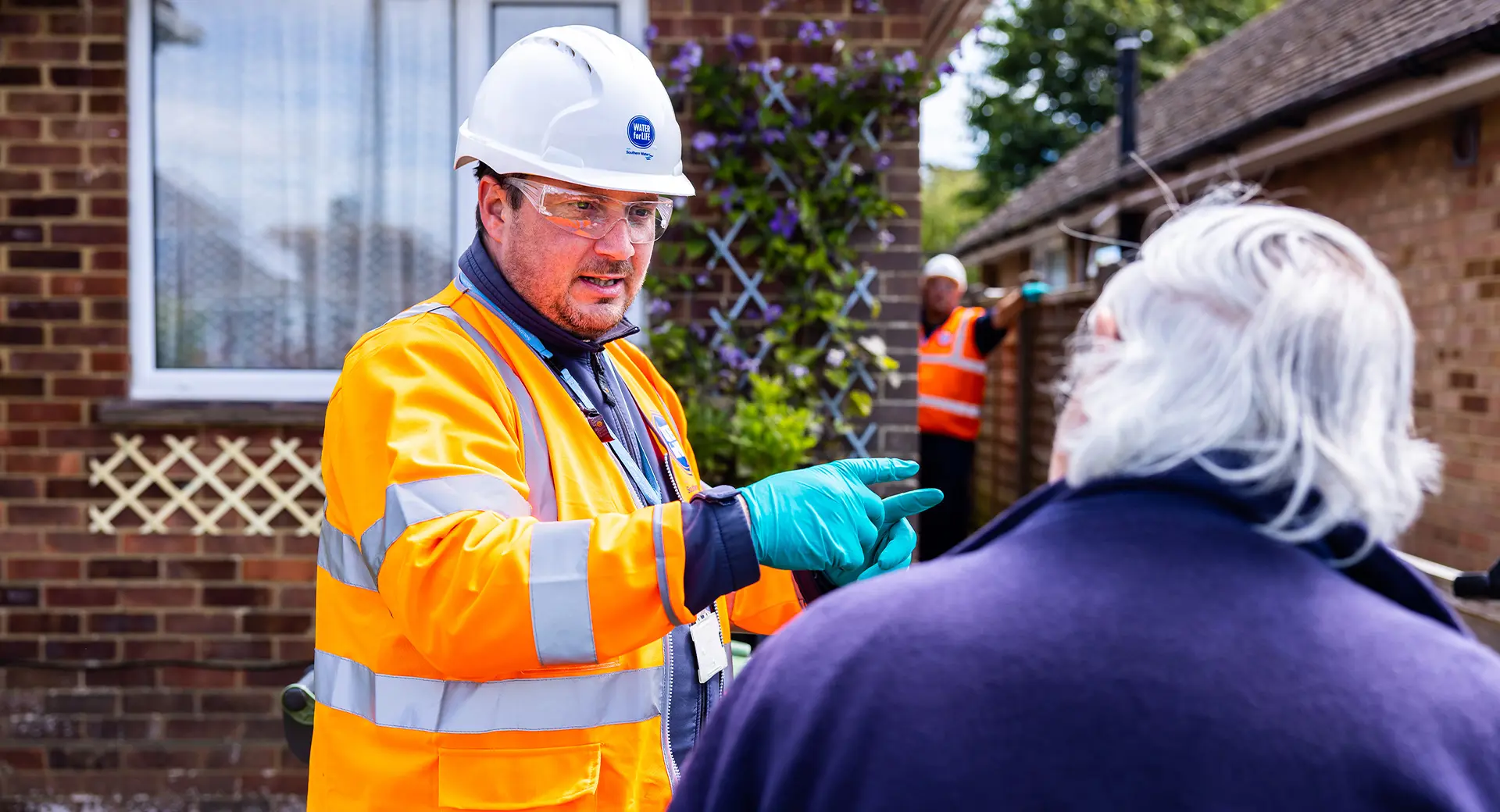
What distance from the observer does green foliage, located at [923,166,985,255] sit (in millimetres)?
37969

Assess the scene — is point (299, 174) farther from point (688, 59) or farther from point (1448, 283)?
point (1448, 283)

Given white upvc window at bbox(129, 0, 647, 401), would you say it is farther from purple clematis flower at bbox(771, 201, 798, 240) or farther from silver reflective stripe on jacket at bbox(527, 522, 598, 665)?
silver reflective stripe on jacket at bbox(527, 522, 598, 665)

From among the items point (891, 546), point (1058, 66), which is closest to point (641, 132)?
point (891, 546)

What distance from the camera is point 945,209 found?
163 ft

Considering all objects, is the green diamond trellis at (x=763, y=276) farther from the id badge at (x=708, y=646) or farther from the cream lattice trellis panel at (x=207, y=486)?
the id badge at (x=708, y=646)

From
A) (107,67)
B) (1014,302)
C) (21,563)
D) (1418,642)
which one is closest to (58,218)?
(107,67)

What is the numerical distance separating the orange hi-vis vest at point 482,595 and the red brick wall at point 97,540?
2.68m

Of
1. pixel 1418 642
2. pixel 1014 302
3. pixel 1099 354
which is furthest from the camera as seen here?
pixel 1014 302

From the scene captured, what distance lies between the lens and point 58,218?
4.25 metres

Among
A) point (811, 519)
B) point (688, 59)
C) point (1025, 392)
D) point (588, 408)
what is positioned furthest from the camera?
point (1025, 392)

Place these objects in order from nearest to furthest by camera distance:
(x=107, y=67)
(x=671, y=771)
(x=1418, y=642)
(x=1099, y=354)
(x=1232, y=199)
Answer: (x=1418, y=642) → (x=1099, y=354) → (x=1232, y=199) → (x=671, y=771) → (x=107, y=67)

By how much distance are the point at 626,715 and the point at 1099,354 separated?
36.8 inches

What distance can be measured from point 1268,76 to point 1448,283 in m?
4.02

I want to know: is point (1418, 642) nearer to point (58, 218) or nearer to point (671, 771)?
point (671, 771)
